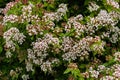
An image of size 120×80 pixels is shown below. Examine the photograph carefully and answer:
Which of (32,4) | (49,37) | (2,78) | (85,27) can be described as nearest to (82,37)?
(85,27)

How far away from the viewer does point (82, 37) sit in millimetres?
4824

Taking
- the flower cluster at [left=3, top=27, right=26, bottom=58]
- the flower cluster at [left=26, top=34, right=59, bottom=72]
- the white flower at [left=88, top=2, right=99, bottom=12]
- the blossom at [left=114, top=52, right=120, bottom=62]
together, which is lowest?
the blossom at [left=114, top=52, right=120, bottom=62]

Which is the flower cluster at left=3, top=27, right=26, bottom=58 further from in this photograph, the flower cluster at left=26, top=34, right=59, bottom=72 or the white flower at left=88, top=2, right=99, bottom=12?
the white flower at left=88, top=2, right=99, bottom=12

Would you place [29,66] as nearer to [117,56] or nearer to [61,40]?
[61,40]

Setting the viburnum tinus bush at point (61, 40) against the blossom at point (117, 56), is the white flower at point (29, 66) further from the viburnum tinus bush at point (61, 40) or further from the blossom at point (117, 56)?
the blossom at point (117, 56)

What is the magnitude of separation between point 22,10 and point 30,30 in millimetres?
402

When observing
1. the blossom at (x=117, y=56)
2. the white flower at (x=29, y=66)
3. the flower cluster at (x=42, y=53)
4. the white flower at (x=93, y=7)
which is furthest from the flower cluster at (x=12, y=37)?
the blossom at (x=117, y=56)

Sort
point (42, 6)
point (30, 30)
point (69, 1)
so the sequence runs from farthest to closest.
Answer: point (69, 1) < point (42, 6) < point (30, 30)

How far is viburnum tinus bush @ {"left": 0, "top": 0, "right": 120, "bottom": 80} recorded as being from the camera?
4680mm

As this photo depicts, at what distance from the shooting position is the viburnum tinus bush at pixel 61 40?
4.68m

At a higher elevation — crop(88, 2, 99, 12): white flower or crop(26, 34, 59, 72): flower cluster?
crop(88, 2, 99, 12): white flower

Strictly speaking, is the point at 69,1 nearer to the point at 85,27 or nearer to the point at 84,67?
the point at 85,27

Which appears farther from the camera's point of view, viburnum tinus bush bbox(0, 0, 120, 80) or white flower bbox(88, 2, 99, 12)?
white flower bbox(88, 2, 99, 12)

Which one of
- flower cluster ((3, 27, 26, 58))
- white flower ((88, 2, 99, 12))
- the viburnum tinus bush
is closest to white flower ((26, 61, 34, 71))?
the viburnum tinus bush
